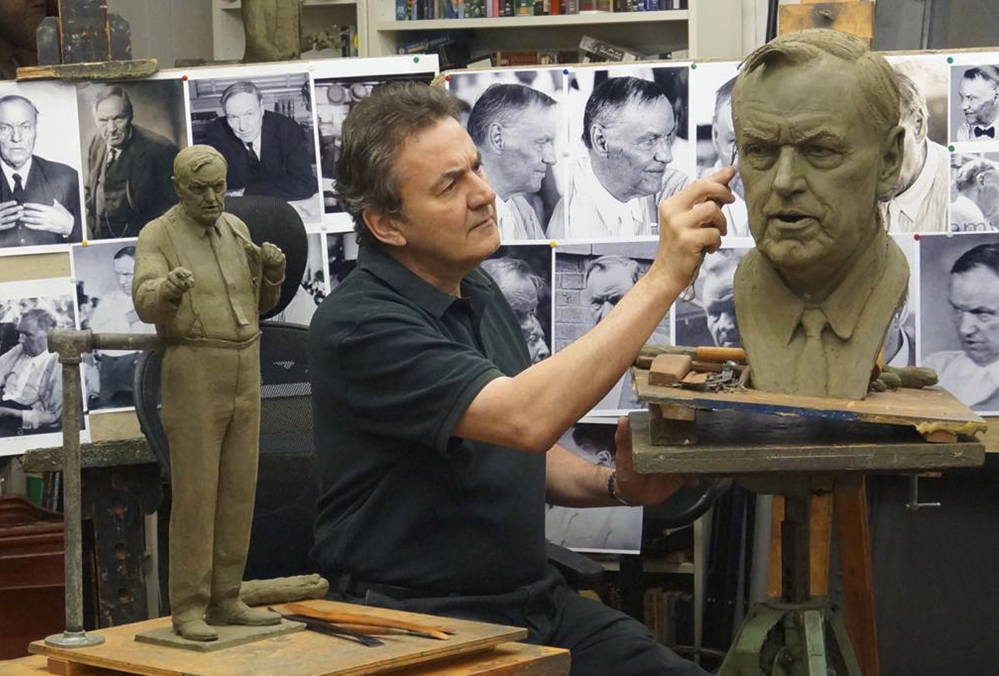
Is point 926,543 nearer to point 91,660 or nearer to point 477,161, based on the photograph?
point 477,161

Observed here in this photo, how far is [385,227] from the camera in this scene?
2324 millimetres

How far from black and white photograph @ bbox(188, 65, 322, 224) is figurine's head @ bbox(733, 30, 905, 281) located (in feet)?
4.05

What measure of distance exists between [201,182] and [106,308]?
1.37 meters

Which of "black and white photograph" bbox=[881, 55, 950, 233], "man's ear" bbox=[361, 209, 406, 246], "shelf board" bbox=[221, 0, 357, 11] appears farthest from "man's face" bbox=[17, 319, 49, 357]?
"shelf board" bbox=[221, 0, 357, 11]

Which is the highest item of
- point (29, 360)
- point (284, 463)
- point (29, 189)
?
point (29, 189)

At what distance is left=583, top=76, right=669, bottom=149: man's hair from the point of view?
300cm

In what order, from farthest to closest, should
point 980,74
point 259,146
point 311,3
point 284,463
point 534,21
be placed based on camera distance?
point 311,3, point 534,21, point 259,146, point 980,74, point 284,463

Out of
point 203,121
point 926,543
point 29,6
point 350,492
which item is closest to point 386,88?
point 350,492

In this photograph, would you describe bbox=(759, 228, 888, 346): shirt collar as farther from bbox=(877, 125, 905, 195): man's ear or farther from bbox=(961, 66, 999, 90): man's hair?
bbox=(961, 66, 999, 90): man's hair

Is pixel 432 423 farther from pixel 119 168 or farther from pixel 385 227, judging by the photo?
pixel 119 168

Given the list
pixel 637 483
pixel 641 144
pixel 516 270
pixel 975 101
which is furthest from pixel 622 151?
pixel 637 483

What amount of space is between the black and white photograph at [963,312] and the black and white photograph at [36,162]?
1.60 meters

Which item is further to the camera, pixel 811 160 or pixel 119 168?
pixel 119 168

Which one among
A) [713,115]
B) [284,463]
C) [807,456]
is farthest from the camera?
[713,115]
